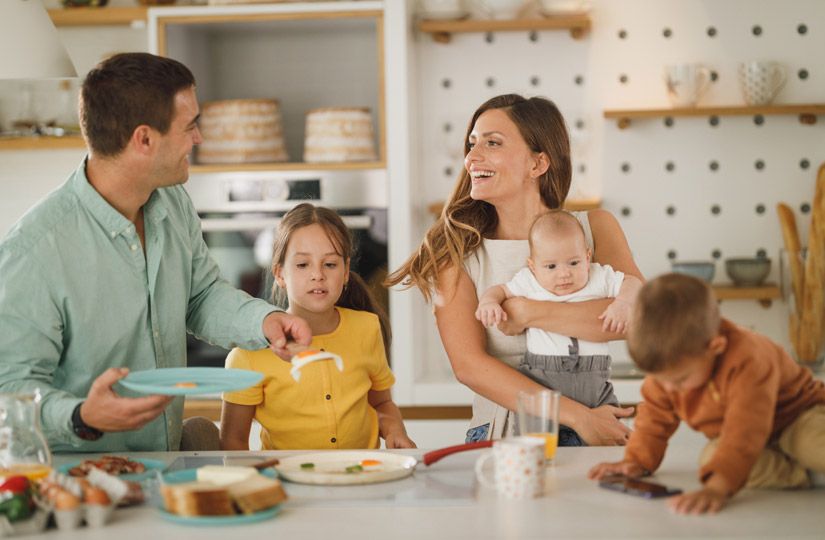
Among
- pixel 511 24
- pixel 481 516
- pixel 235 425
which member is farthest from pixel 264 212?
pixel 481 516

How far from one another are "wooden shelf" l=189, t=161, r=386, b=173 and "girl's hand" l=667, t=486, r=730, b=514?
2463 millimetres

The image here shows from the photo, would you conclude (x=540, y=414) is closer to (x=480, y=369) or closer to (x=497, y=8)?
(x=480, y=369)

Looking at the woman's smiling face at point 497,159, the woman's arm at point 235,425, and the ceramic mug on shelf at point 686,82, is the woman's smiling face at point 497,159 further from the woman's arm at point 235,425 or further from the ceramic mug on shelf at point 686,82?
the ceramic mug on shelf at point 686,82

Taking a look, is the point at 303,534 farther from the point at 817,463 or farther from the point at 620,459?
the point at 817,463

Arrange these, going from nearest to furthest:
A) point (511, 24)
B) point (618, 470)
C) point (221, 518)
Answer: point (221, 518), point (618, 470), point (511, 24)

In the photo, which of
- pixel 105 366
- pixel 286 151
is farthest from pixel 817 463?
pixel 286 151

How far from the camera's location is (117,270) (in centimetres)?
210

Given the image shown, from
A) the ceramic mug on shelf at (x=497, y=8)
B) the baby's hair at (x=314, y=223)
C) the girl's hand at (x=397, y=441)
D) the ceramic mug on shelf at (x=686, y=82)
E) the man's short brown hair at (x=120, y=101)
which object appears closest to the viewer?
the man's short brown hair at (x=120, y=101)

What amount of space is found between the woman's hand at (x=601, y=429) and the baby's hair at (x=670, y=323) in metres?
0.71

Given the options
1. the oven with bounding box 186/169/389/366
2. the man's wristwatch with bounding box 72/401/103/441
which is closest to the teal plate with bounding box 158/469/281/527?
the man's wristwatch with bounding box 72/401/103/441

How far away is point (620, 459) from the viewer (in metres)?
1.85

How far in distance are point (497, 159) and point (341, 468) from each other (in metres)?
0.98

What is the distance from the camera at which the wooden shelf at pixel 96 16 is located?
3.96 metres

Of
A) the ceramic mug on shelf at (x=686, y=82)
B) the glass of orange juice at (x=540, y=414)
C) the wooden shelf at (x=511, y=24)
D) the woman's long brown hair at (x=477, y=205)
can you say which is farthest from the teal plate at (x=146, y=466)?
the ceramic mug on shelf at (x=686, y=82)
